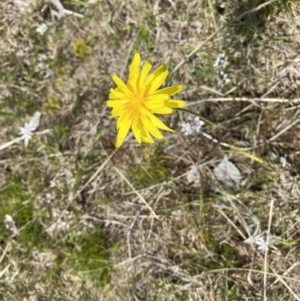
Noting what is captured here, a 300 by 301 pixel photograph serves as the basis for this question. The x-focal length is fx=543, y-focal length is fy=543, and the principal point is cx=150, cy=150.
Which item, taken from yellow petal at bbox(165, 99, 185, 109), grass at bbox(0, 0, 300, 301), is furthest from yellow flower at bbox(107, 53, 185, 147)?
grass at bbox(0, 0, 300, 301)

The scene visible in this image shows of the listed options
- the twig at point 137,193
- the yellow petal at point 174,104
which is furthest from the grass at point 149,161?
the yellow petal at point 174,104

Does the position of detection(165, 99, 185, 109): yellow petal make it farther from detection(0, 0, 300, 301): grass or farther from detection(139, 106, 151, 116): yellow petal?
detection(0, 0, 300, 301): grass

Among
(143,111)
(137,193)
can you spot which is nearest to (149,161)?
(137,193)

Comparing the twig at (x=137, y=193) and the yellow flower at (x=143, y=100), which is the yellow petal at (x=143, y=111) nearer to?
the yellow flower at (x=143, y=100)

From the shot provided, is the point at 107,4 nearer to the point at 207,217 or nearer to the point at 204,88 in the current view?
the point at 204,88

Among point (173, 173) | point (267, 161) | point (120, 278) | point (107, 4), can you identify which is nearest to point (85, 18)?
point (107, 4)

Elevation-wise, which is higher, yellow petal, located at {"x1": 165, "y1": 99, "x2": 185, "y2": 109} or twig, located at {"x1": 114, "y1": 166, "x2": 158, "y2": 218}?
yellow petal, located at {"x1": 165, "y1": 99, "x2": 185, "y2": 109}

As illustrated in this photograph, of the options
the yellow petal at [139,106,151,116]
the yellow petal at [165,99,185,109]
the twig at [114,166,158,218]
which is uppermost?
the yellow petal at [165,99,185,109]
